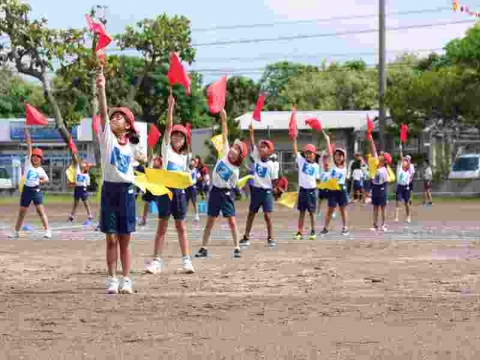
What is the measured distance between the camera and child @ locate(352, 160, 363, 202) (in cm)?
4175

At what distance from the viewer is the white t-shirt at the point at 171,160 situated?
13.5 meters

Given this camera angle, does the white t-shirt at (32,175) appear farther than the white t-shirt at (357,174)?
No

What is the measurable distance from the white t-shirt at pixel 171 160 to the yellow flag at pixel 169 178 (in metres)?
0.34

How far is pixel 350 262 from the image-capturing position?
1478 cm

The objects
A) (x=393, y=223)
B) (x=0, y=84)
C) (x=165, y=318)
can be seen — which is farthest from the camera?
(x=0, y=84)

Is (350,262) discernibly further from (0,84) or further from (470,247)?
(0,84)

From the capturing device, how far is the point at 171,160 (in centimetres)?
1360

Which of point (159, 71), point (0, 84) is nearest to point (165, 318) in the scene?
point (0, 84)

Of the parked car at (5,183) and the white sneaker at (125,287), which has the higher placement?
the white sneaker at (125,287)

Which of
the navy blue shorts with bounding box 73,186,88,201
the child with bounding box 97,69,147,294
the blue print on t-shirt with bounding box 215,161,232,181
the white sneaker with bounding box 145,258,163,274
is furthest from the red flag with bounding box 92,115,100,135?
the white sneaker with bounding box 145,258,163,274

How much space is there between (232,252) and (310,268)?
120 inches

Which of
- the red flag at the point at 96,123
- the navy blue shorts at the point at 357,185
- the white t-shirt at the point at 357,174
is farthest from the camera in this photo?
the navy blue shorts at the point at 357,185

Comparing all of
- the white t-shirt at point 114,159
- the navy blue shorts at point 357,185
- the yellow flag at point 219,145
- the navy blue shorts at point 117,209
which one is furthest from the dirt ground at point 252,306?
the navy blue shorts at point 357,185

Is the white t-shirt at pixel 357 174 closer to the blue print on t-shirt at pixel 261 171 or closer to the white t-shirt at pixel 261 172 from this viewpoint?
the white t-shirt at pixel 261 172
